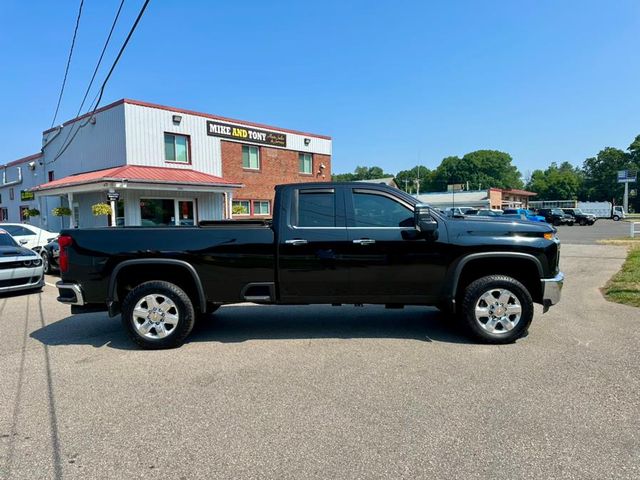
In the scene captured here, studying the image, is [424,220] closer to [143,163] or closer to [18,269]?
[18,269]

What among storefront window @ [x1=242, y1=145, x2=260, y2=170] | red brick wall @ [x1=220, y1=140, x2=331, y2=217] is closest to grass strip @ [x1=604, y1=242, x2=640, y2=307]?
red brick wall @ [x1=220, y1=140, x2=331, y2=217]

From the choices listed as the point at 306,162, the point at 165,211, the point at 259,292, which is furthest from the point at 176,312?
the point at 306,162

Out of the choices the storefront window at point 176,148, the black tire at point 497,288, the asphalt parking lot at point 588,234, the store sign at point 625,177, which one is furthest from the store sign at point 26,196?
the store sign at point 625,177

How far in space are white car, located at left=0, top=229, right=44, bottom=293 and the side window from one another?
7.92m

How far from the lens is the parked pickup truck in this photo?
523 cm

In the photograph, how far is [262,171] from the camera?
83.7 feet

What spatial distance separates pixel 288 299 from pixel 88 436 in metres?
2.64

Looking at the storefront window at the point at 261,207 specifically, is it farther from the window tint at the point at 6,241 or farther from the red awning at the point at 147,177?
the window tint at the point at 6,241

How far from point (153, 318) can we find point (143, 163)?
1671cm

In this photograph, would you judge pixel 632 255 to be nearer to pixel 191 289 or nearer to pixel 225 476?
pixel 191 289

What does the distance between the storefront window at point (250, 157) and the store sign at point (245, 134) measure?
0.50m

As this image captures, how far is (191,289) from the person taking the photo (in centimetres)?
561

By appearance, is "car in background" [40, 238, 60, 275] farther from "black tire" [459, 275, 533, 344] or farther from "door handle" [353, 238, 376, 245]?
"black tire" [459, 275, 533, 344]

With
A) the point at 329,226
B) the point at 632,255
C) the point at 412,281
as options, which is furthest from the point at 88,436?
the point at 632,255
